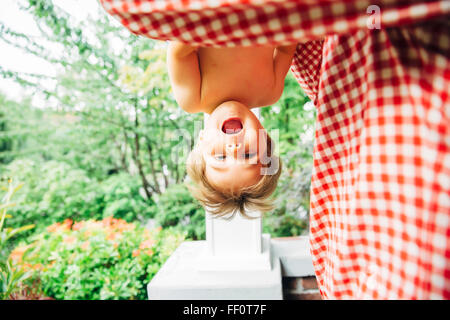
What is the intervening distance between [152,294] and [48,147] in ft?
8.76

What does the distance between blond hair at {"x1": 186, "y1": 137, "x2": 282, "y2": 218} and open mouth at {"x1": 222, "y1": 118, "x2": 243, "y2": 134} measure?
7cm

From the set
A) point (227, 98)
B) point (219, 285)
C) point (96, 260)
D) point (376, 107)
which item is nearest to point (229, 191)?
point (227, 98)

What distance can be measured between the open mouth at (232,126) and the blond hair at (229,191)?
7 cm

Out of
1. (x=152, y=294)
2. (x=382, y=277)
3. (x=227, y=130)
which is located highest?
(x=227, y=130)

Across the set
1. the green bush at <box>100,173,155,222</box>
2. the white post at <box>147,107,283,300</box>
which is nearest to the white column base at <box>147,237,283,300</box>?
the white post at <box>147,107,283,300</box>

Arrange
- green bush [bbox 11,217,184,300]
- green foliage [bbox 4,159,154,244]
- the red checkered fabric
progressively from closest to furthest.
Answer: the red checkered fabric → green bush [bbox 11,217,184,300] → green foliage [bbox 4,159,154,244]

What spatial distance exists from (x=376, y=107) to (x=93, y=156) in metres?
3.64

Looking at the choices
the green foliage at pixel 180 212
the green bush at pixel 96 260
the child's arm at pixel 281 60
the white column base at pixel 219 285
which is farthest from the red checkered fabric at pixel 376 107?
the green foliage at pixel 180 212

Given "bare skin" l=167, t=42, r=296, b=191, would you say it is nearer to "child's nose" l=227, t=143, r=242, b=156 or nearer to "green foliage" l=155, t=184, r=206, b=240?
"child's nose" l=227, t=143, r=242, b=156

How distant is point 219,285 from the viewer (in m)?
1.76

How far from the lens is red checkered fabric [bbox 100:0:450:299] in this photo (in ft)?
1.21
